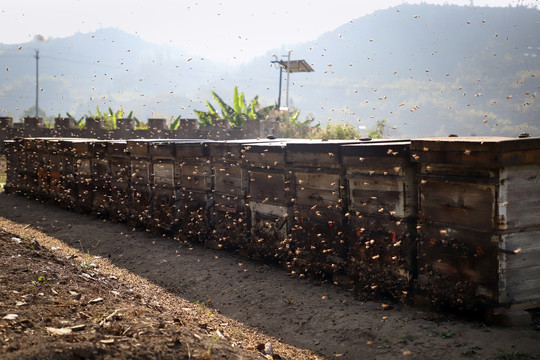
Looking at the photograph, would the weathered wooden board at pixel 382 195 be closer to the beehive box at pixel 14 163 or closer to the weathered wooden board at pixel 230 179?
the weathered wooden board at pixel 230 179

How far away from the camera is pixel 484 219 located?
4961mm

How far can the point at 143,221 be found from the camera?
396 inches

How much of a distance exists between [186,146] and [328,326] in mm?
4584

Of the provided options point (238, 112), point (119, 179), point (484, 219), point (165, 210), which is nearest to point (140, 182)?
point (119, 179)

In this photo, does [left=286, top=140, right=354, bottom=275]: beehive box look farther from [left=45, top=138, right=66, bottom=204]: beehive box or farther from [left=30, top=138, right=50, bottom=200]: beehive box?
[left=30, top=138, right=50, bottom=200]: beehive box

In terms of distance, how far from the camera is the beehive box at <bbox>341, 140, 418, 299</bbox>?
5.62m

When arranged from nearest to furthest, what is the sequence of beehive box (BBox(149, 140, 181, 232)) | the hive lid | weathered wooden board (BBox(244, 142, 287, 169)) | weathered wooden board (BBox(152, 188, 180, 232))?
the hive lid
weathered wooden board (BBox(244, 142, 287, 169))
beehive box (BBox(149, 140, 181, 232))
weathered wooden board (BBox(152, 188, 180, 232))

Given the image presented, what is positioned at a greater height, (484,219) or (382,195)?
(382,195)

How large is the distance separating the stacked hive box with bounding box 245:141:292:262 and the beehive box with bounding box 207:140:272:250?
0.15 meters

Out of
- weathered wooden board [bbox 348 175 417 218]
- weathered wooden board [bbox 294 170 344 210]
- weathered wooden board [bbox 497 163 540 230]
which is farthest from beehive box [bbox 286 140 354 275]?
weathered wooden board [bbox 497 163 540 230]

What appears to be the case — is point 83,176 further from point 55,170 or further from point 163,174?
point 163,174

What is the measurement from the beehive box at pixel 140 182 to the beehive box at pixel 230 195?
1936mm

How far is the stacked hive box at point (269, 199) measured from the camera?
23.5 ft

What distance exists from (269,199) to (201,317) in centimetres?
215
